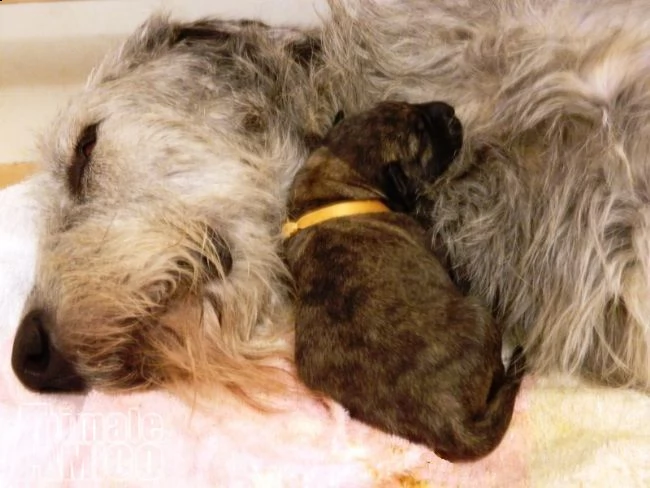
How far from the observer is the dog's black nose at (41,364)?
1434 mm

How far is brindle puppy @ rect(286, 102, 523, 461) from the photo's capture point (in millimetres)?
1266

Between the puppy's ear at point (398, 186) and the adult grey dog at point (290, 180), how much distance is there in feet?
0.19

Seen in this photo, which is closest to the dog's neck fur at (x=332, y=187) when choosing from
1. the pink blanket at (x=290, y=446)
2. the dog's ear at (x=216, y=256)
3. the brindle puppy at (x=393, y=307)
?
the brindle puppy at (x=393, y=307)

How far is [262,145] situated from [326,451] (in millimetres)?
657

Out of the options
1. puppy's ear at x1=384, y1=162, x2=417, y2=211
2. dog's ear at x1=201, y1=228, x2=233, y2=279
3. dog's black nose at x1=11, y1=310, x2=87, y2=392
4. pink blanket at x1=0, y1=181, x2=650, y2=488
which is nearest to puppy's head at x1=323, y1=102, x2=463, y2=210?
puppy's ear at x1=384, y1=162, x2=417, y2=211

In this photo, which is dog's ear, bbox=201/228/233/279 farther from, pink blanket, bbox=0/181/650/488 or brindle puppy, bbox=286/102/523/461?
pink blanket, bbox=0/181/650/488

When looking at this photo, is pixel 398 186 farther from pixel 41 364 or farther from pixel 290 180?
pixel 41 364

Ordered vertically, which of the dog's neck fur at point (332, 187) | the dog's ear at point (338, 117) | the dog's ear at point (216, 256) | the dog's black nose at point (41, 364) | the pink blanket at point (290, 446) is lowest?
the pink blanket at point (290, 446)

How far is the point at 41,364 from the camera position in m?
1.44

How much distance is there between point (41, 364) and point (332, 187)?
2.15 feet

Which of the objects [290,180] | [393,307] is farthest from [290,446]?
[290,180]

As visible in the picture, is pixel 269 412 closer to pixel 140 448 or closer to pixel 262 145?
pixel 140 448

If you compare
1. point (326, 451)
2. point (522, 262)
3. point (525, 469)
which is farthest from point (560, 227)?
point (326, 451)

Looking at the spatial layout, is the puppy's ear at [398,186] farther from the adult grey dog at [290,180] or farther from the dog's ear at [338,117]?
the dog's ear at [338,117]
